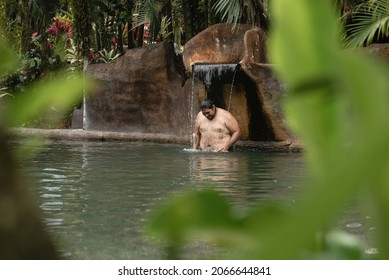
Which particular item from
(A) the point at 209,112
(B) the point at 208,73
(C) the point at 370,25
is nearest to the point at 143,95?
(B) the point at 208,73

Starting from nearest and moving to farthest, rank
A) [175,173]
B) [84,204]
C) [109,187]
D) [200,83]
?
[84,204], [109,187], [175,173], [200,83]

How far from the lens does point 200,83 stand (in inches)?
619

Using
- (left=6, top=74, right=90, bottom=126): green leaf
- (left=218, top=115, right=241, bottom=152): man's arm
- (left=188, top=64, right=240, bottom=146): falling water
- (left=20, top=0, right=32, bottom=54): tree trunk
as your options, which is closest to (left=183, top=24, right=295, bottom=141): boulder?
(left=188, top=64, right=240, bottom=146): falling water

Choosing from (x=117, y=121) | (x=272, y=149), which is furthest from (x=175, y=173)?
(x=117, y=121)

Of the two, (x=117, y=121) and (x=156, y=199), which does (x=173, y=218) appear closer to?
(x=156, y=199)

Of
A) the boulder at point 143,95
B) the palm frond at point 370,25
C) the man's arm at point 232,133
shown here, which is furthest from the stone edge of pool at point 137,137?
the palm frond at point 370,25

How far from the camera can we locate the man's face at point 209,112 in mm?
13734

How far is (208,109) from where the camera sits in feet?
44.9

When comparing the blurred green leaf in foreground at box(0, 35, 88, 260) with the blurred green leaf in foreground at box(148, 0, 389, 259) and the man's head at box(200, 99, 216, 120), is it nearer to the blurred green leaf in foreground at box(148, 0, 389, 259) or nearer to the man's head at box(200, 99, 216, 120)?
the blurred green leaf in foreground at box(148, 0, 389, 259)

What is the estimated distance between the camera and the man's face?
13.7 meters

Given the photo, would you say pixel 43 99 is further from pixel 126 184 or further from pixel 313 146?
pixel 126 184

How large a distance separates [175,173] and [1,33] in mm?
9192

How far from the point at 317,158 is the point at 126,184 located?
819cm

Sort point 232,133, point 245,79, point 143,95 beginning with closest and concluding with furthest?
point 232,133
point 245,79
point 143,95
